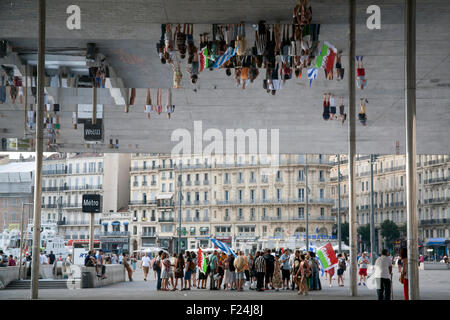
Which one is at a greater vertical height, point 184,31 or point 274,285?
point 184,31

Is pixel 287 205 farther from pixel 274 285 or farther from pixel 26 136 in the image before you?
pixel 274 285

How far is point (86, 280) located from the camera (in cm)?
2478

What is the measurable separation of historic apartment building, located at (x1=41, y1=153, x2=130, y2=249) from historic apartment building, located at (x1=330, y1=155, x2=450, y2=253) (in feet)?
101

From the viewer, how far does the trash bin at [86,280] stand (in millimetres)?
24656

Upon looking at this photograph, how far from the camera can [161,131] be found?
33.5 meters

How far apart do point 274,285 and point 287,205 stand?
67047 millimetres

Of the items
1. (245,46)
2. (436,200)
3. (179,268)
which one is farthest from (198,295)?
(436,200)

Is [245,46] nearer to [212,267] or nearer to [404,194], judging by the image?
[212,267]

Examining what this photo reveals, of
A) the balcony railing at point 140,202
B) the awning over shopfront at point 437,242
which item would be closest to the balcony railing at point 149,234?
the balcony railing at point 140,202

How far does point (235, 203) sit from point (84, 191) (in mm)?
23859

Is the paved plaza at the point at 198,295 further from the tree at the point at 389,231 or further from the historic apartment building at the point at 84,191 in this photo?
the historic apartment building at the point at 84,191

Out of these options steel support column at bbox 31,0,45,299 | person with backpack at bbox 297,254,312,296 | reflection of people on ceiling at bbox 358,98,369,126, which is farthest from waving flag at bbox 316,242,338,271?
steel support column at bbox 31,0,45,299

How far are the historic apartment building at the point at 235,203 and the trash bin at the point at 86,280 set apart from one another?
205ft
